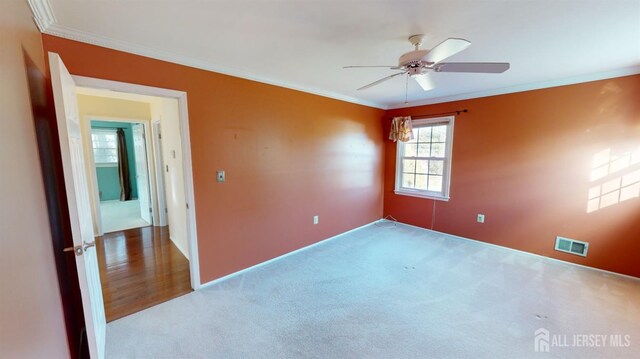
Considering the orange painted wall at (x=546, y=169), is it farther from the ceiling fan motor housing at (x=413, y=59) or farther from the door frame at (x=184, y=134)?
the door frame at (x=184, y=134)

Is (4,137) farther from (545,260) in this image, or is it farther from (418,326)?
(545,260)

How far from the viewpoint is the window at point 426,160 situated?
409cm

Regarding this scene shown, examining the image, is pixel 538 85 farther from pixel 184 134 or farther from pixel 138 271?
pixel 138 271

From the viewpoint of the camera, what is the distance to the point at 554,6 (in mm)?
1516

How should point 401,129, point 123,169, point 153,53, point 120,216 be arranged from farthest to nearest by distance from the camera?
1. point 123,169
2. point 120,216
3. point 401,129
4. point 153,53

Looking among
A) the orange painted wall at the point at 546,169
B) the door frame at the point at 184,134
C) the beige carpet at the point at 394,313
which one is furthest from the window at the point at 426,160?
the door frame at the point at 184,134

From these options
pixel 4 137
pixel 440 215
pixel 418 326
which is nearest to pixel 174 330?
pixel 4 137

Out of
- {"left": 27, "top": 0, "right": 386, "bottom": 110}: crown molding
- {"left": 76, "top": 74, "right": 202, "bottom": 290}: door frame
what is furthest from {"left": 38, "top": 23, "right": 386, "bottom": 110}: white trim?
{"left": 76, "top": 74, "right": 202, "bottom": 290}: door frame

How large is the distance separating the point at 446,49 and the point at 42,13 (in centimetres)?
257

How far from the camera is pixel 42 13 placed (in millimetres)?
1540

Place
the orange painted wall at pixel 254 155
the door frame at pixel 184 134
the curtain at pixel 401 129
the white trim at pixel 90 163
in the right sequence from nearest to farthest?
the door frame at pixel 184 134 < the orange painted wall at pixel 254 155 < the white trim at pixel 90 163 < the curtain at pixel 401 129

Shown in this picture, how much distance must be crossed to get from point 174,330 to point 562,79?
489cm

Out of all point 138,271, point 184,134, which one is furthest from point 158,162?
point 184,134

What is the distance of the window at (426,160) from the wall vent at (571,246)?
4.73ft
